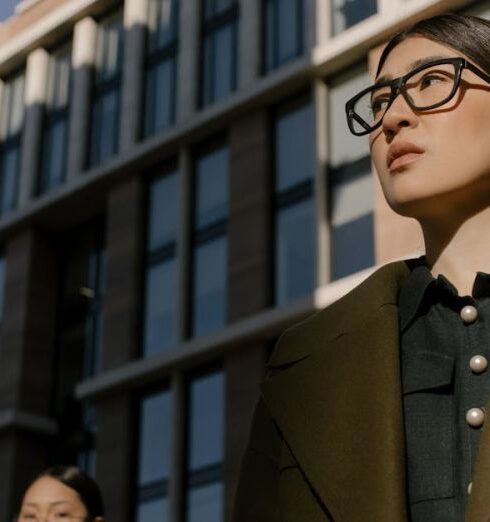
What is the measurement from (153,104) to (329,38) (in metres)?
4.28

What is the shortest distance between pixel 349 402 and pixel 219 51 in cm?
2076

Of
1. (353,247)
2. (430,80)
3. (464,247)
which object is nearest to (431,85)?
(430,80)

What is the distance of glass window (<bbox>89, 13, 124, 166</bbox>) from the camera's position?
23906 mm

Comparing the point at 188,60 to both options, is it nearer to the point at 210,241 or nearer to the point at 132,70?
the point at 132,70

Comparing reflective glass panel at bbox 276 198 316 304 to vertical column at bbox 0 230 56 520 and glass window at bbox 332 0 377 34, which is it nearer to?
glass window at bbox 332 0 377 34

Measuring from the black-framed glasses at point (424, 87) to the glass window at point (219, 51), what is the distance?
19711 millimetres

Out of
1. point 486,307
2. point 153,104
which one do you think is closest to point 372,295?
point 486,307

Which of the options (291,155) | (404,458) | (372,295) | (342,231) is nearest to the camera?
(404,458)

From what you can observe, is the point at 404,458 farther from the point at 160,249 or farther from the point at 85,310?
the point at 85,310

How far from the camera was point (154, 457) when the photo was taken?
66.6ft

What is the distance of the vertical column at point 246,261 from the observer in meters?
18.9

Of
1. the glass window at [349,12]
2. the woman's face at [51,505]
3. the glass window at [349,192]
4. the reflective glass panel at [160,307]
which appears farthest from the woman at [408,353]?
the reflective glass panel at [160,307]

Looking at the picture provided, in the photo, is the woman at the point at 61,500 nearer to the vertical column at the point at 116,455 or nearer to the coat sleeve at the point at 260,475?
the coat sleeve at the point at 260,475

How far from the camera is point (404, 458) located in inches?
73.4
